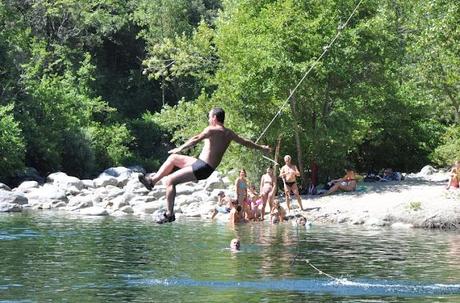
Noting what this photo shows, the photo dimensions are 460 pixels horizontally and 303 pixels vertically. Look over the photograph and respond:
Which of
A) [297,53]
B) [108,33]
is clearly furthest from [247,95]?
[108,33]

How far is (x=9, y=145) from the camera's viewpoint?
133 feet

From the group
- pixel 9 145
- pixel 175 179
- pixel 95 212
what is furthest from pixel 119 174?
pixel 175 179

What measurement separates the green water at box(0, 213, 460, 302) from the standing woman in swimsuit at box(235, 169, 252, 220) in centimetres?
159

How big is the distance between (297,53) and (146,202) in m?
7.60

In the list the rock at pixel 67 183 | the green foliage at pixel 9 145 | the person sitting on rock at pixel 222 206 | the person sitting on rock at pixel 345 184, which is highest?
the green foliage at pixel 9 145

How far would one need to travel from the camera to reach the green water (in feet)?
51.3

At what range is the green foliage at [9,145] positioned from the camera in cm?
4044

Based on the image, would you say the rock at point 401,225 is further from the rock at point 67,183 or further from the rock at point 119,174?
the rock at point 119,174

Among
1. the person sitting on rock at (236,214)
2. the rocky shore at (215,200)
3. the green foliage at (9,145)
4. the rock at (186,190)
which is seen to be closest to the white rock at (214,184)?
the rocky shore at (215,200)


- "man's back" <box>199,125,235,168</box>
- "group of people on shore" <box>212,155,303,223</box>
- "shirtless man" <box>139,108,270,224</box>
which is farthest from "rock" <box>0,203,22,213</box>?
"man's back" <box>199,125,235,168</box>

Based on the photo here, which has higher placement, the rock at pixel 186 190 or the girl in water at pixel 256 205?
the rock at pixel 186 190

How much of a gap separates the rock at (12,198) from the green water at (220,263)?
19.0 ft

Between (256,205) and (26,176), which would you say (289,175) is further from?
(26,176)

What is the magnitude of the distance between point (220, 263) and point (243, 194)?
1034cm
